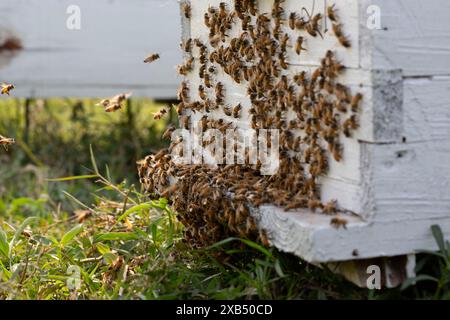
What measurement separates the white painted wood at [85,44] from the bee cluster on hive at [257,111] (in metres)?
2.41

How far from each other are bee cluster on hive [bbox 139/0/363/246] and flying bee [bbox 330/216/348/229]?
15cm

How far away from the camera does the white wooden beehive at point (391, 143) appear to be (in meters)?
2.69

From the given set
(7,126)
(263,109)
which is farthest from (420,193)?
(7,126)

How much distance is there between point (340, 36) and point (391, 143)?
444 mm

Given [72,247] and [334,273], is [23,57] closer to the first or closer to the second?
[72,247]

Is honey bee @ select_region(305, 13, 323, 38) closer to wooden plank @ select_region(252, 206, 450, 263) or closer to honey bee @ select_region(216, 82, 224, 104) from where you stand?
wooden plank @ select_region(252, 206, 450, 263)

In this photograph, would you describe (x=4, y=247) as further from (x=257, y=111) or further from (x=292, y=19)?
(x=292, y=19)

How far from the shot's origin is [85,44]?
6.41 meters

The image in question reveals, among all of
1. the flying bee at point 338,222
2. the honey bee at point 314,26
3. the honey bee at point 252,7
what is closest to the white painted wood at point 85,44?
the honey bee at point 252,7

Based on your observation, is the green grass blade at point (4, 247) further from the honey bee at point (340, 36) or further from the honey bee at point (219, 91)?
the honey bee at point (340, 36)

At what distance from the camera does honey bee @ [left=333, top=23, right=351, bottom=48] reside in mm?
2750

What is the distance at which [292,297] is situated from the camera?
305 cm

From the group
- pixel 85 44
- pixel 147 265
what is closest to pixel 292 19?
pixel 147 265
